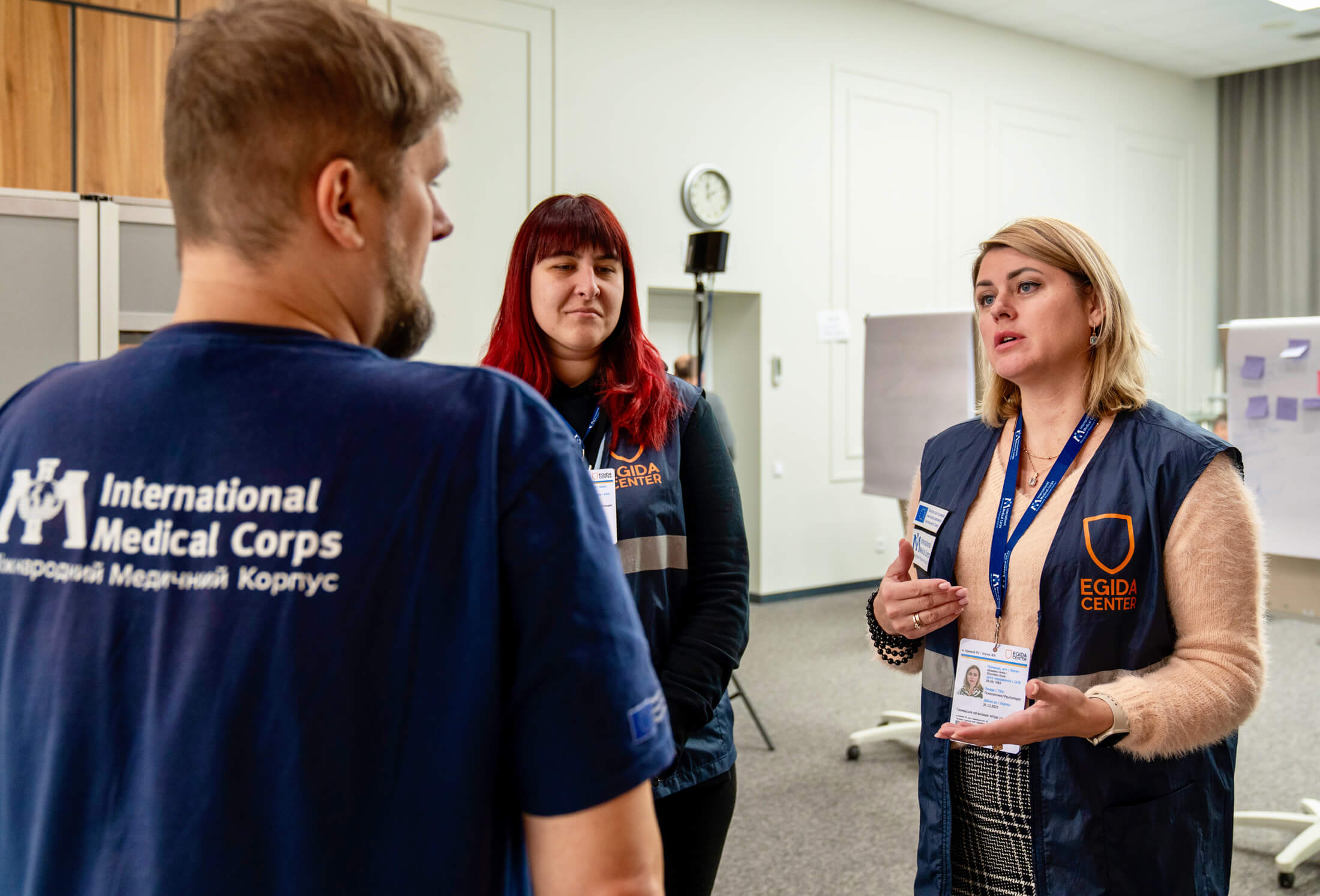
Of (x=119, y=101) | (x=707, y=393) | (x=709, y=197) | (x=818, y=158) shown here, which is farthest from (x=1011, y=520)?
(x=818, y=158)

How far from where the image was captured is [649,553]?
1.46m

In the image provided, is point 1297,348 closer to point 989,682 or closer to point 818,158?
point 989,682

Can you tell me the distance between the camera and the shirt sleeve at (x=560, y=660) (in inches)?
22.7

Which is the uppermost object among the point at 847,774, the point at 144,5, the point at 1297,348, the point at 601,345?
the point at 144,5

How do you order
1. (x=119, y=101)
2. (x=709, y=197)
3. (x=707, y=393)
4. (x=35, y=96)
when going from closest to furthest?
1. (x=35, y=96)
2. (x=119, y=101)
3. (x=707, y=393)
4. (x=709, y=197)

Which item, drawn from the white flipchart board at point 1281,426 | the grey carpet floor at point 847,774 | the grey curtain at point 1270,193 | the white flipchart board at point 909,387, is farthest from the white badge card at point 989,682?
the grey curtain at point 1270,193

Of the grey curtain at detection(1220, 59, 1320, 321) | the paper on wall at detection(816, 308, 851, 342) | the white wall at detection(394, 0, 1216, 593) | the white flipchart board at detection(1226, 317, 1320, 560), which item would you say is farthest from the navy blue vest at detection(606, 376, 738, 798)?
the grey curtain at detection(1220, 59, 1320, 321)

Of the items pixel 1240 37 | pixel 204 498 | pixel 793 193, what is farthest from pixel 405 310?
pixel 1240 37

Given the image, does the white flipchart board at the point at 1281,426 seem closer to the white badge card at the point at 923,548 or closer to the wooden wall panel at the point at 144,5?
the white badge card at the point at 923,548

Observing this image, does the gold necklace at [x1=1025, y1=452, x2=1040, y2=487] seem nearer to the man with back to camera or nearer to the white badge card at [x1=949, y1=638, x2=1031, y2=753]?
the white badge card at [x1=949, y1=638, x2=1031, y2=753]

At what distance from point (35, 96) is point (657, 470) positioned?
403cm

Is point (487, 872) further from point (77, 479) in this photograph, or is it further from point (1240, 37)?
point (1240, 37)

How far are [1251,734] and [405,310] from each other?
4.42 meters

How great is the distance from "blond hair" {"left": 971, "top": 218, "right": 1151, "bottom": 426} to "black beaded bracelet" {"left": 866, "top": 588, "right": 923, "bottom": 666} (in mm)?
488
